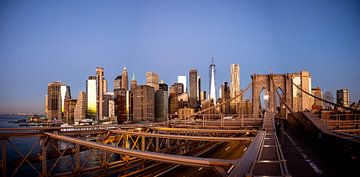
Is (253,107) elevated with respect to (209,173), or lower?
elevated

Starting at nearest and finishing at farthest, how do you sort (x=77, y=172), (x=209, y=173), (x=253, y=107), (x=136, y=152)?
(x=136, y=152)
(x=77, y=172)
(x=209, y=173)
(x=253, y=107)

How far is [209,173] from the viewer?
21.1 metres

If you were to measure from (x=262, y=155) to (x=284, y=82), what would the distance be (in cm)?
4768

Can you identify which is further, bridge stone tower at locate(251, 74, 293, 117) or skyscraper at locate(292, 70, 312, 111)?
skyscraper at locate(292, 70, 312, 111)

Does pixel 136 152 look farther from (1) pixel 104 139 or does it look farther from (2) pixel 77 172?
(1) pixel 104 139

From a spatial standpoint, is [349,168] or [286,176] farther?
[349,168]

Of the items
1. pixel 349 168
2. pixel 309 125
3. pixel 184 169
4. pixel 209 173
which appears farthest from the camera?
pixel 184 169

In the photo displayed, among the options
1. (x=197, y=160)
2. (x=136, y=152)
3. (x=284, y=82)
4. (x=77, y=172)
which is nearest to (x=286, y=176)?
(x=197, y=160)

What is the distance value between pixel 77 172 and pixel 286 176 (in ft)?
37.2

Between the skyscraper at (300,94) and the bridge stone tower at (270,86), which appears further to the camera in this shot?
the skyscraper at (300,94)

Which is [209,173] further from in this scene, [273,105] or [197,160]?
[273,105]

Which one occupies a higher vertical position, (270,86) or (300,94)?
(270,86)

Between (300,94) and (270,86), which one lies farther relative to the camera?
(300,94)

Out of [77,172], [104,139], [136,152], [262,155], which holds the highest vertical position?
[136,152]
